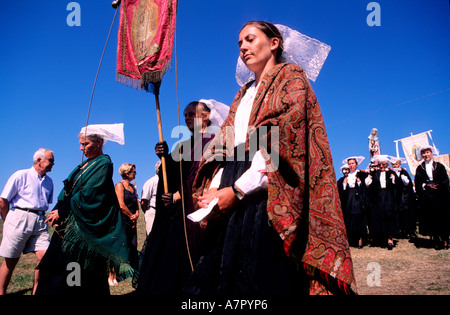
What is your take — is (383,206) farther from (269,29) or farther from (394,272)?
(269,29)

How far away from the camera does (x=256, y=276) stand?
4.80ft

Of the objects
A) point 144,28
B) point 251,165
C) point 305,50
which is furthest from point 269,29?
point 144,28

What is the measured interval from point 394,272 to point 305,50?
500cm

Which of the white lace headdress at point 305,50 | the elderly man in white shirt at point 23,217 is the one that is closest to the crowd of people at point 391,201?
the elderly man in white shirt at point 23,217

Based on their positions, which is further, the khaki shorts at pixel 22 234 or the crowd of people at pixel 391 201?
the crowd of people at pixel 391 201

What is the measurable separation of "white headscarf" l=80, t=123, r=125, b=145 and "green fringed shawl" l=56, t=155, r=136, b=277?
1.07 feet

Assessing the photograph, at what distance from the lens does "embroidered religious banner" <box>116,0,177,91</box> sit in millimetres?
2598

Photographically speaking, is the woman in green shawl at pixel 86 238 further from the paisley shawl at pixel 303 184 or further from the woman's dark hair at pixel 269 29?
the paisley shawl at pixel 303 184

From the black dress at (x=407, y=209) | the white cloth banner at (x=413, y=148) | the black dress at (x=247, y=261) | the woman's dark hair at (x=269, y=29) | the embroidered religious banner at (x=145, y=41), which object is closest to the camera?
the black dress at (x=247, y=261)

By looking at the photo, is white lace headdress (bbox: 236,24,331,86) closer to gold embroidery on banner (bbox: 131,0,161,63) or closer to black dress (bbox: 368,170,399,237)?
gold embroidery on banner (bbox: 131,0,161,63)

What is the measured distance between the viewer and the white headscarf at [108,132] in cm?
420

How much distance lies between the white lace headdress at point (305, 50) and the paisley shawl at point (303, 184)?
1.10 feet
